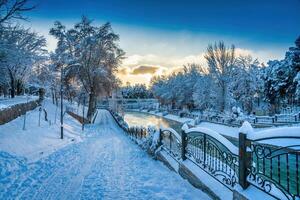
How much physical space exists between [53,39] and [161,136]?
2541 cm

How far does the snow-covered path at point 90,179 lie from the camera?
6.19m

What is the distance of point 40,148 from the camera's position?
11.7 metres

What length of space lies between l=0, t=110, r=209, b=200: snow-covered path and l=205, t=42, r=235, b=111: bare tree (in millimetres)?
Answer: 29631

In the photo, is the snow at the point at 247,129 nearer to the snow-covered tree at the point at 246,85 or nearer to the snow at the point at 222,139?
the snow at the point at 222,139

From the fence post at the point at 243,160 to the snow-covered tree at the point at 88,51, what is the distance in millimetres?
25449

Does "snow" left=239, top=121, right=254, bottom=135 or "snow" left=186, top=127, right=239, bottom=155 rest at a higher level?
"snow" left=239, top=121, right=254, bottom=135

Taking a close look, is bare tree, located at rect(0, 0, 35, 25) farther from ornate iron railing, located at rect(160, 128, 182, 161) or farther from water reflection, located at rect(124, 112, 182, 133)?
water reflection, located at rect(124, 112, 182, 133)

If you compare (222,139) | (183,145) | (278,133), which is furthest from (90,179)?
(278,133)

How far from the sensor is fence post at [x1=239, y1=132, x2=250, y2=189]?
4.68m

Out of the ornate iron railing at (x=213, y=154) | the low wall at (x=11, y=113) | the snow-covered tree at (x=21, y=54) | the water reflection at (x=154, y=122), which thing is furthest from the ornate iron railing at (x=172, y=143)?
the water reflection at (x=154, y=122)

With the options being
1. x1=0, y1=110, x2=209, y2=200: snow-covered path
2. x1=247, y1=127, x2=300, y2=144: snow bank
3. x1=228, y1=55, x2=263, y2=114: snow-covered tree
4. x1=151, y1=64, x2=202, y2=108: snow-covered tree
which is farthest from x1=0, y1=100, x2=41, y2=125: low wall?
x1=151, y1=64, x2=202, y2=108: snow-covered tree

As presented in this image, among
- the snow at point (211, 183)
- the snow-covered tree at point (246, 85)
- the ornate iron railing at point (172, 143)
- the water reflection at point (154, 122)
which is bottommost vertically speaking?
the water reflection at point (154, 122)

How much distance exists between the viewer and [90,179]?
24.9 ft

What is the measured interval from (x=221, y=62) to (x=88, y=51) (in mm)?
19916
